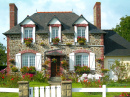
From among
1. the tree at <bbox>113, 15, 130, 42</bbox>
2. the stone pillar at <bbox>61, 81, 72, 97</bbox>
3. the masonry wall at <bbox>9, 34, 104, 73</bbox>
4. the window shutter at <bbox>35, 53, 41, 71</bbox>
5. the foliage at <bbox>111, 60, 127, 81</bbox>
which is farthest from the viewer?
the tree at <bbox>113, 15, 130, 42</bbox>

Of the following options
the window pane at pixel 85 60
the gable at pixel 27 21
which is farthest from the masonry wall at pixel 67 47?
the gable at pixel 27 21

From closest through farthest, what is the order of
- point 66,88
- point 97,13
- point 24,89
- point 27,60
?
1. point 24,89
2. point 66,88
3. point 27,60
4. point 97,13

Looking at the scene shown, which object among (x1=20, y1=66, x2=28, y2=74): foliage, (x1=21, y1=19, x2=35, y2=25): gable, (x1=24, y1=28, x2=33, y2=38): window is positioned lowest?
(x1=20, y1=66, x2=28, y2=74): foliage

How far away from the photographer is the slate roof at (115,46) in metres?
17.1

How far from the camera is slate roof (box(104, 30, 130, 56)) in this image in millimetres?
17127

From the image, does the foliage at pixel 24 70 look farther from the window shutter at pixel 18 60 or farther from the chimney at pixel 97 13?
the chimney at pixel 97 13

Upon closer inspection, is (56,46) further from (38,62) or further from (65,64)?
(38,62)

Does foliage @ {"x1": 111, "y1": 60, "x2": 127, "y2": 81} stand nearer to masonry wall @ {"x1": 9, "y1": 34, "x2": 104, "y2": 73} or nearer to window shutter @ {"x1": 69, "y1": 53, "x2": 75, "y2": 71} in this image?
masonry wall @ {"x1": 9, "y1": 34, "x2": 104, "y2": 73}

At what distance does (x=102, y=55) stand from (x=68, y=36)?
11.9 feet

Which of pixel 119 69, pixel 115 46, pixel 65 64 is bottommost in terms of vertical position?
pixel 119 69

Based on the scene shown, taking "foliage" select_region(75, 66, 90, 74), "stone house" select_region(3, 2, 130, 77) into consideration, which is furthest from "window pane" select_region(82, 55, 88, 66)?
"foliage" select_region(75, 66, 90, 74)

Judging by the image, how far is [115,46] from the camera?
59.4 feet

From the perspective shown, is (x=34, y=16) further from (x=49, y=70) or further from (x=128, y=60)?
(x=128, y=60)

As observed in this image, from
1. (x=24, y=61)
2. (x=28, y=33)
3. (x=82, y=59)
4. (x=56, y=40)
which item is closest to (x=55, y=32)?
(x=56, y=40)
